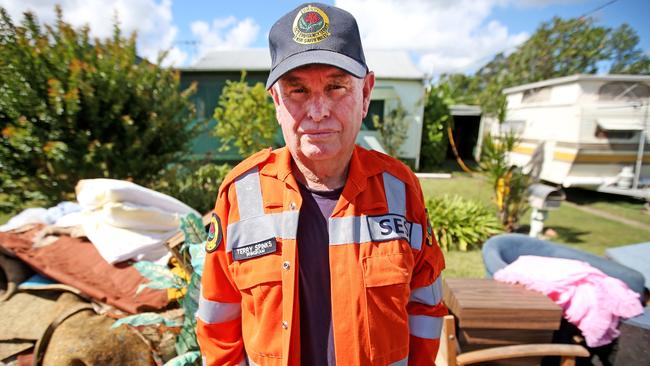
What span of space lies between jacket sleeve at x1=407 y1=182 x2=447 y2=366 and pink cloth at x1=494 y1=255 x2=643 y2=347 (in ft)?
6.89

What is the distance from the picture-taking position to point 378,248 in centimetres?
129

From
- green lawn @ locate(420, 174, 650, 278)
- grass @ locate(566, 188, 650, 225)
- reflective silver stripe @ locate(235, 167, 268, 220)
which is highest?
reflective silver stripe @ locate(235, 167, 268, 220)

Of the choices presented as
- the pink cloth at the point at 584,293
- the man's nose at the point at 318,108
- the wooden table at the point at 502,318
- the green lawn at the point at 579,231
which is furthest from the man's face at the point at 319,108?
the green lawn at the point at 579,231

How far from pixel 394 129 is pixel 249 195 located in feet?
34.3

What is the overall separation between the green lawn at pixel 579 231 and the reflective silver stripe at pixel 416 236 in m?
3.81

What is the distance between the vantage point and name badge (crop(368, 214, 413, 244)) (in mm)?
1312

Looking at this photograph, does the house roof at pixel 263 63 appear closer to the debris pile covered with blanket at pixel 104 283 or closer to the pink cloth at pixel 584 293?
the debris pile covered with blanket at pixel 104 283

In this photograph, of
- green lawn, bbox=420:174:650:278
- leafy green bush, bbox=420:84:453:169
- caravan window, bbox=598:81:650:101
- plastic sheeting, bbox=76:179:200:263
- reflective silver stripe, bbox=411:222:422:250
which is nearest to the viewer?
reflective silver stripe, bbox=411:222:422:250

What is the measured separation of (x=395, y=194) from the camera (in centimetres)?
142

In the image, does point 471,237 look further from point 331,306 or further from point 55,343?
point 55,343

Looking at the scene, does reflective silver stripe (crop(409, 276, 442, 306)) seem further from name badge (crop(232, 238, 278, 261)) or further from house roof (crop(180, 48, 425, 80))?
house roof (crop(180, 48, 425, 80))

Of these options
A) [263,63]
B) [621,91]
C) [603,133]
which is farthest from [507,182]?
[263,63]

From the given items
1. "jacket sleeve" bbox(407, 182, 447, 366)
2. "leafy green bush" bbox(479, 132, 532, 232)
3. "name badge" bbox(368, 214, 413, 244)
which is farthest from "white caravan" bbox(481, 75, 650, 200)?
"name badge" bbox(368, 214, 413, 244)

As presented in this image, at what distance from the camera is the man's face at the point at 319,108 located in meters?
1.21
